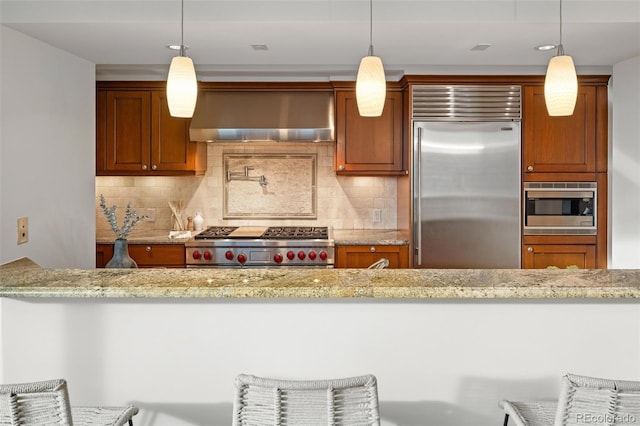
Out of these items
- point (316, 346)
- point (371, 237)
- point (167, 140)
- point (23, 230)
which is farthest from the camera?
point (167, 140)

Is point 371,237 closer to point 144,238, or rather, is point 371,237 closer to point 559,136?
point 559,136

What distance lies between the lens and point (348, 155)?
465cm

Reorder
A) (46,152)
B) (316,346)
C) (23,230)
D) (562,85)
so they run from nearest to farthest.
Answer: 1. (316,346)
2. (562,85)
3. (23,230)
4. (46,152)

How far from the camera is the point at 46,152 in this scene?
10.9 feet

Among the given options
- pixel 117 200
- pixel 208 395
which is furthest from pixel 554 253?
pixel 117 200

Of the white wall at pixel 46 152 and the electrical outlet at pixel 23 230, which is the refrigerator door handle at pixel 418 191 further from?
the electrical outlet at pixel 23 230

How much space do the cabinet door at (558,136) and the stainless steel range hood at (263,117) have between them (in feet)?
4.94

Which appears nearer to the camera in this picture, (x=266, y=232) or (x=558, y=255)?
(x=558, y=255)

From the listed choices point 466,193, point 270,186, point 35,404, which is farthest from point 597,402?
point 270,186

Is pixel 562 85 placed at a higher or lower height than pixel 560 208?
higher

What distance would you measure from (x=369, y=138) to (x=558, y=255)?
1.71 metres

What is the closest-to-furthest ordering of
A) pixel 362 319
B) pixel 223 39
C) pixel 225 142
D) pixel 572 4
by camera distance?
pixel 362 319
pixel 572 4
pixel 223 39
pixel 225 142

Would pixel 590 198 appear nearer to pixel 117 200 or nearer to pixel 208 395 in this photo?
pixel 208 395

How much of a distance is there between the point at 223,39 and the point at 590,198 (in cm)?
297
